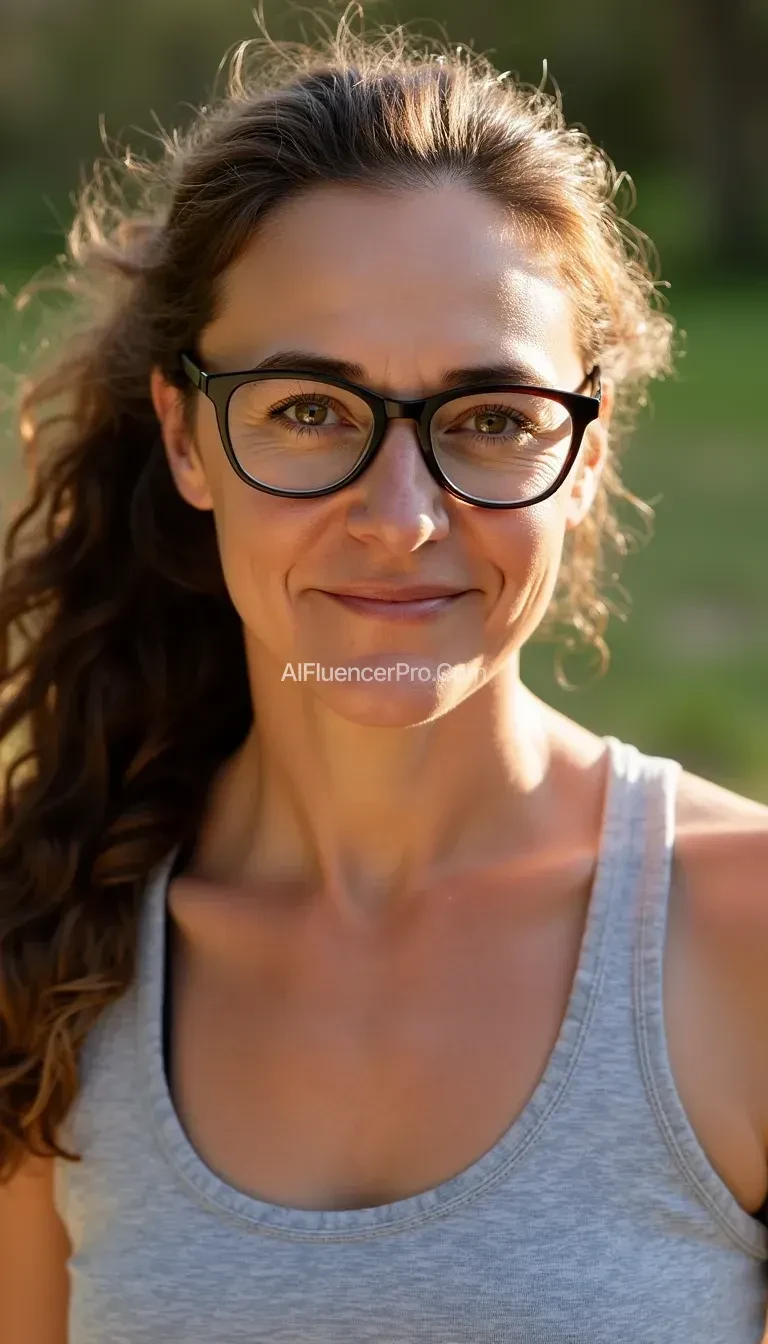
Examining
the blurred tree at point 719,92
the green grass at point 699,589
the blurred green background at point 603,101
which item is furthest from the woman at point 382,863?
the blurred tree at point 719,92

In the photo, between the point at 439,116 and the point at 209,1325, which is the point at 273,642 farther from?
the point at 209,1325

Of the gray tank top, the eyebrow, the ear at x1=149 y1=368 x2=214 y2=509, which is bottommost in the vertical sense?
the gray tank top

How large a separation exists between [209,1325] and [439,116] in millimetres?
1371

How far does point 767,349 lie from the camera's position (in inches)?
446

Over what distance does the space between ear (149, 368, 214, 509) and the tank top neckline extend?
23.3 inches

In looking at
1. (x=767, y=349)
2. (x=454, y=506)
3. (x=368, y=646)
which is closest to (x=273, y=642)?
(x=368, y=646)

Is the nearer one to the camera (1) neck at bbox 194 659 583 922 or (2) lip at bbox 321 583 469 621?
(2) lip at bbox 321 583 469 621

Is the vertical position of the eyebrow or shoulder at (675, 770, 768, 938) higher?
the eyebrow

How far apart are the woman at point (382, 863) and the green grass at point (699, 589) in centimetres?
65

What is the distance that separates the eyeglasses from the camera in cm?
180

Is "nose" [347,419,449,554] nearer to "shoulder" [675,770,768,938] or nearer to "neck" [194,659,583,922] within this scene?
"neck" [194,659,583,922]

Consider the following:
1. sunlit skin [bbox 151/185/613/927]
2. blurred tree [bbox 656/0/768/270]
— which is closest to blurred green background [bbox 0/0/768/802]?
blurred tree [bbox 656/0/768/270]

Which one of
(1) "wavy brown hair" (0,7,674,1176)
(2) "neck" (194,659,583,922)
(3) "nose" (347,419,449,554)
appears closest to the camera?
(3) "nose" (347,419,449,554)

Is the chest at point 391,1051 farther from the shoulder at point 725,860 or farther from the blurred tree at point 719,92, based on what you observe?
the blurred tree at point 719,92
